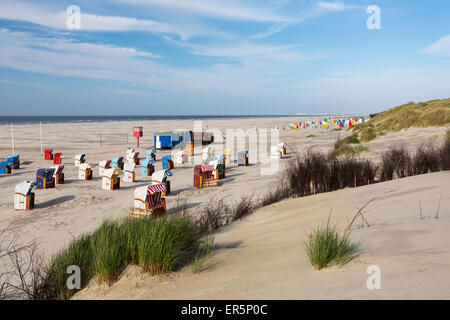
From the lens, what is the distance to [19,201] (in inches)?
376

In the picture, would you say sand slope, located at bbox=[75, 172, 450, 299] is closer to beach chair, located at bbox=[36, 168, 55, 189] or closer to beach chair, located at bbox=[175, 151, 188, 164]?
beach chair, located at bbox=[36, 168, 55, 189]

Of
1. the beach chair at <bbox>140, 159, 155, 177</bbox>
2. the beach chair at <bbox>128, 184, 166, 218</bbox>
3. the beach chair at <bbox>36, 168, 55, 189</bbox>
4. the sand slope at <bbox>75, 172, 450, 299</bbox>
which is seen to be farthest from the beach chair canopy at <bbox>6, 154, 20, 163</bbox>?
the sand slope at <bbox>75, 172, 450, 299</bbox>

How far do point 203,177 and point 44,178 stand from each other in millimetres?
6002

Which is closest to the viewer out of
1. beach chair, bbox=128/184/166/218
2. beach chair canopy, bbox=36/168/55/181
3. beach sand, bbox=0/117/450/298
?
beach sand, bbox=0/117/450/298

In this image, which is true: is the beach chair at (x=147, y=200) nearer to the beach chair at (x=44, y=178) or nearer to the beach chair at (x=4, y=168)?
the beach chair at (x=44, y=178)

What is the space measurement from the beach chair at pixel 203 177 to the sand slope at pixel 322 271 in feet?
21.7

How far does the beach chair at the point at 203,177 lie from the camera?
12.5 metres

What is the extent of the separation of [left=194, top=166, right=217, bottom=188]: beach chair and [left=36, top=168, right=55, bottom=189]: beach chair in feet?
18.3

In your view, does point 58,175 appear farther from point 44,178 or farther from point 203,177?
point 203,177

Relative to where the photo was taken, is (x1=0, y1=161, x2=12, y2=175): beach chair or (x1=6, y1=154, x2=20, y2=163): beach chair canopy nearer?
(x1=0, y1=161, x2=12, y2=175): beach chair

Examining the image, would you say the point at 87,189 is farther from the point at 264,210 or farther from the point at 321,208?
the point at 321,208

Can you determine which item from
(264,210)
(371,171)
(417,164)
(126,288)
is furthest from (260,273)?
(417,164)

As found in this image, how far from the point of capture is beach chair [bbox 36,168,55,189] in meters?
12.4

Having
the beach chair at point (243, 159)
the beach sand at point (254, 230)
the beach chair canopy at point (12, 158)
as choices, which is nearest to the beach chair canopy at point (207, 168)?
the beach sand at point (254, 230)
